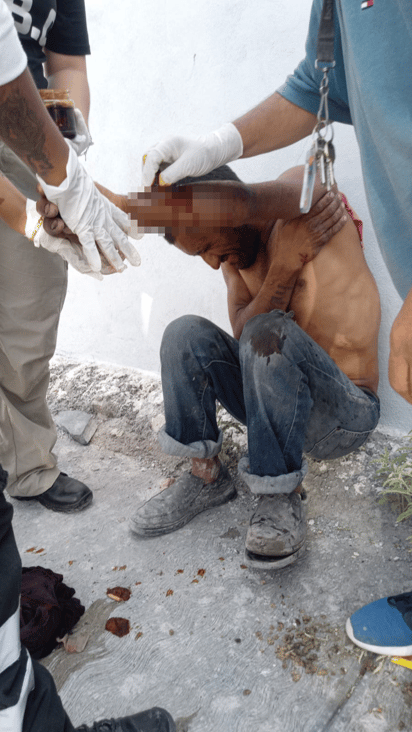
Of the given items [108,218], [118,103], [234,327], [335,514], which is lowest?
[335,514]

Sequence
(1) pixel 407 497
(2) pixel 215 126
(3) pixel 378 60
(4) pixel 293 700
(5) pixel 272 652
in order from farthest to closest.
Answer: (2) pixel 215 126 < (1) pixel 407 497 < (5) pixel 272 652 < (4) pixel 293 700 < (3) pixel 378 60

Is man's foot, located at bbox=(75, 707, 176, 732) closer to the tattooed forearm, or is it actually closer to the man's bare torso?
the man's bare torso

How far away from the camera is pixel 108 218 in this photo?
151cm

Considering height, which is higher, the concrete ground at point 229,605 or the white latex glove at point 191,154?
the white latex glove at point 191,154

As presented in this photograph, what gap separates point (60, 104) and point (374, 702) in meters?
1.79

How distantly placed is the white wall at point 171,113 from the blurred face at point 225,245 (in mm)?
276

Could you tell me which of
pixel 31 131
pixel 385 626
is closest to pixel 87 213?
pixel 31 131

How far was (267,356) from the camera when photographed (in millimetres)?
1515

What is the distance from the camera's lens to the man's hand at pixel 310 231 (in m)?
1.67

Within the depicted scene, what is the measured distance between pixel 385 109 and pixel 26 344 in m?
1.41

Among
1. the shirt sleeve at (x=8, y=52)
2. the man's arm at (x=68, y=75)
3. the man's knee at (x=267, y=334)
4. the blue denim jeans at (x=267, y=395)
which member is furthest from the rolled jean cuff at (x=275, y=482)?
the man's arm at (x=68, y=75)

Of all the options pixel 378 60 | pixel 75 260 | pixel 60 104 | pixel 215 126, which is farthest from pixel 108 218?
pixel 215 126

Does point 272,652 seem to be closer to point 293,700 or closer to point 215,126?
point 293,700

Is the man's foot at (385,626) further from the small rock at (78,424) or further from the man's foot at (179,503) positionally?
the small rock at (78,424)
